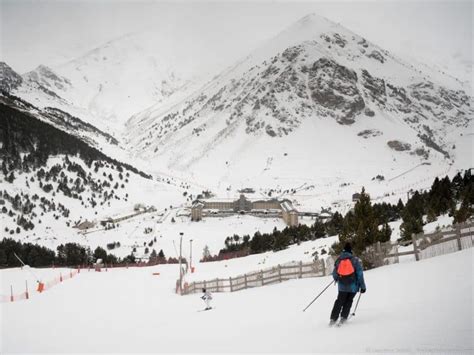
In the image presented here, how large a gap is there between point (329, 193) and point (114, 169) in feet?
294

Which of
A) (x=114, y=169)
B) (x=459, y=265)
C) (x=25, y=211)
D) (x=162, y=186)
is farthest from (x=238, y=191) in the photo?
(x=459, y=265)

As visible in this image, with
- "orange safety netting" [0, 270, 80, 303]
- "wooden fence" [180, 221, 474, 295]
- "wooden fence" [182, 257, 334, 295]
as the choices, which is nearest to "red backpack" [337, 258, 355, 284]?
"wooden fence" [180, 221, 474, 295]

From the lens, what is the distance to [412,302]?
35.7 feet

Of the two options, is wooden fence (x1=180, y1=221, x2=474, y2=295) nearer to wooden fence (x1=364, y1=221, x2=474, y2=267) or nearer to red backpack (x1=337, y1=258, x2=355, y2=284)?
wooden fence (x1=364, y1=221, x2=474, y2=267)

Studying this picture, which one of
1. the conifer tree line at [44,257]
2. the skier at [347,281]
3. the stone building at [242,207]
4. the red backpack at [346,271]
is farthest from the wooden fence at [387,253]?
the stone building at [242,207]

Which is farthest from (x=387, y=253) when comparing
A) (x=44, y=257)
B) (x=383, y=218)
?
(x=44, y=257)

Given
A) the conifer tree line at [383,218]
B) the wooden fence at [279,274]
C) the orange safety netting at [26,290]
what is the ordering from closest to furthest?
1. the conifer tree line at [383,218]
2. the wooden fence at [279,274]
3. the orange safety netting at [26,290]

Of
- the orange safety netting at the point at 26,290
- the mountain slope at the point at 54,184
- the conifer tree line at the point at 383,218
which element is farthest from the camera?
the mountain slope at the point at 54,184

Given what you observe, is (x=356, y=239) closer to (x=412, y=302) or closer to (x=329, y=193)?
(x=412, y=302)

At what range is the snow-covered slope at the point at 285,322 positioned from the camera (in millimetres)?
8002

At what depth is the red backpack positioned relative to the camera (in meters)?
9.74

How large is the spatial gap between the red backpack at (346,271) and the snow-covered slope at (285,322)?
1.06 metres

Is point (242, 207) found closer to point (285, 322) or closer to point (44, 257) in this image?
point (44, 257)

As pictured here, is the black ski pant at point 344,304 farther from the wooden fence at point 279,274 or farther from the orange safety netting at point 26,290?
the orange safety netting at point 26,290
